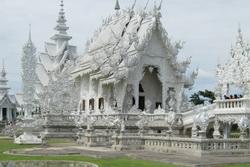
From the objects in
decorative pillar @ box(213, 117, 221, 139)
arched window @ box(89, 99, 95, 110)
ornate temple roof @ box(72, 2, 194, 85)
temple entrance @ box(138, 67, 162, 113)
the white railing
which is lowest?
decorative pillar @ box(213, 117, 221, 139)

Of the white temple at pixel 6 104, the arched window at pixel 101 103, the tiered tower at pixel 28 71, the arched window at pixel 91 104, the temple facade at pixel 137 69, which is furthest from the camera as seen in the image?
the white temple at pixel 6 104

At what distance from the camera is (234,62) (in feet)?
84.2

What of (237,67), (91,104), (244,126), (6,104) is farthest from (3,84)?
(244,126)

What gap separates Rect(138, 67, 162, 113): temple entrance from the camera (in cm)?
3759

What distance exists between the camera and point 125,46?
35469mm

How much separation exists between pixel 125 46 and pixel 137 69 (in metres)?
2.14

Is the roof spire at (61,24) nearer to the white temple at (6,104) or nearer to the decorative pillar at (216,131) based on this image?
the white temple at (6,104)

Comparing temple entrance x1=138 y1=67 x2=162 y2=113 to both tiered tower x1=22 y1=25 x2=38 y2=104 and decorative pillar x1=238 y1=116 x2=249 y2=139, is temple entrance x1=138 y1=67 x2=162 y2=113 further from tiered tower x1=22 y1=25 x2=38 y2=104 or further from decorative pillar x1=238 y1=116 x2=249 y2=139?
decorative pillar x1=238 y1=116 x2=249 y2=139

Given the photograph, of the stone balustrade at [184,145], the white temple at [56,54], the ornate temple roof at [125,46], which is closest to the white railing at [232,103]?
the stone balustrade at [184,145]

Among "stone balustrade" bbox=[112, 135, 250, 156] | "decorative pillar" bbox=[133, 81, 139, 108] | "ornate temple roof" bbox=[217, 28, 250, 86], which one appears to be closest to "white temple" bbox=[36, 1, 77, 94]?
"decorative pillar" bbox=[133, 81, 139, 108]

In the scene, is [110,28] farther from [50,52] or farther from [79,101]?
[50,52]

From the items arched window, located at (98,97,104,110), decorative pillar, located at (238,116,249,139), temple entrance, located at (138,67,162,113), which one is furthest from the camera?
arched window, located at (98,97,104,110)

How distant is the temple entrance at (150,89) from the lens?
37.6m

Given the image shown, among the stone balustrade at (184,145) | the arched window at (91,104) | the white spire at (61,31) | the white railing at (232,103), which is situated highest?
the white spire at (61,31)
